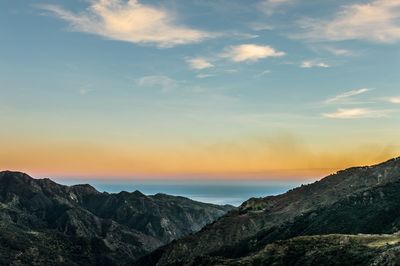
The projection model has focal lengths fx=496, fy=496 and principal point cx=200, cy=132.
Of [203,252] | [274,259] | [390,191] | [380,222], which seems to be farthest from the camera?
[203,252]

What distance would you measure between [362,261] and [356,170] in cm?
12982

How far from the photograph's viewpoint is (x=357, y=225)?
408 ft

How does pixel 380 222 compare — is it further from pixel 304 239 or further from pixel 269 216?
pixel 269 216

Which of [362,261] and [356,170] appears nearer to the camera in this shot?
[362,261]

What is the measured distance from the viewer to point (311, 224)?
141500 mm

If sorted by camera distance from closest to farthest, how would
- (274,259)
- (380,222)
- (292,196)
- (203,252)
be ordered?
1. (274,259)
2. (380,222)
3. (203,252)
4. (292,196)

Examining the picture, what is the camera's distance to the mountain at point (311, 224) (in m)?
86.5

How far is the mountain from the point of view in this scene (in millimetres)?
86500

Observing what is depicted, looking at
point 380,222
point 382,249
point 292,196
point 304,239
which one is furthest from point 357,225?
point 292,196

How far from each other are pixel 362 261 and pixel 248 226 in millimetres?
116066

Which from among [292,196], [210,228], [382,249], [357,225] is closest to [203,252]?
[210,228]

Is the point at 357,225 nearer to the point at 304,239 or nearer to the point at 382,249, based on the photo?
the point at 304,239

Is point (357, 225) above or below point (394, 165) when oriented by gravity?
below

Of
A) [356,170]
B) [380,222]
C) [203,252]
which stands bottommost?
[203,252]
